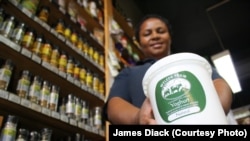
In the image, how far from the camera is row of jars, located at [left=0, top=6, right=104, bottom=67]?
65.9 inches

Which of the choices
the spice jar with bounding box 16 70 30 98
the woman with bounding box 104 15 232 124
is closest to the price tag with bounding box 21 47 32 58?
the spice jar with bounding box 16 70 30 98

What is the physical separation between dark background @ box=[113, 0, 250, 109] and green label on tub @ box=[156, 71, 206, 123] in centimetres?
332

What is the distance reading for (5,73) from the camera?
4.98 ft

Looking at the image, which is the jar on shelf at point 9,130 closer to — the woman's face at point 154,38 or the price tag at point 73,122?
the price tag at point 73,122

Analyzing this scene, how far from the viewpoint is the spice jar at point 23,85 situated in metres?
1.58

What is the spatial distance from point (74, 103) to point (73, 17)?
2.46 feet

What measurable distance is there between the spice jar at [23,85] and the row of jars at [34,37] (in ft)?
0.62

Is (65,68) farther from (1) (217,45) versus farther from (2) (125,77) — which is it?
(1) (217,45)

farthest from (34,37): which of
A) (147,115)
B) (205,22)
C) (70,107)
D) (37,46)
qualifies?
(205,22)

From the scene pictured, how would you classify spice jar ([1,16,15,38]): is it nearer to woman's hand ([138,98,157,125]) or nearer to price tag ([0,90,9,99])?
price tag ([0,90,9,99])

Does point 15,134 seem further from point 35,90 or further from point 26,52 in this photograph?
point 26,52

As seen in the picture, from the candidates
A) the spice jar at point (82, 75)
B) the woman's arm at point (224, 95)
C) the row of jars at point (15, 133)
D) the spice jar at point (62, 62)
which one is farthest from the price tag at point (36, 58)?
the woman's arm at point (224, 95)

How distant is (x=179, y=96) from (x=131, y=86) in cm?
58

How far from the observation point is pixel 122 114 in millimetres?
881
